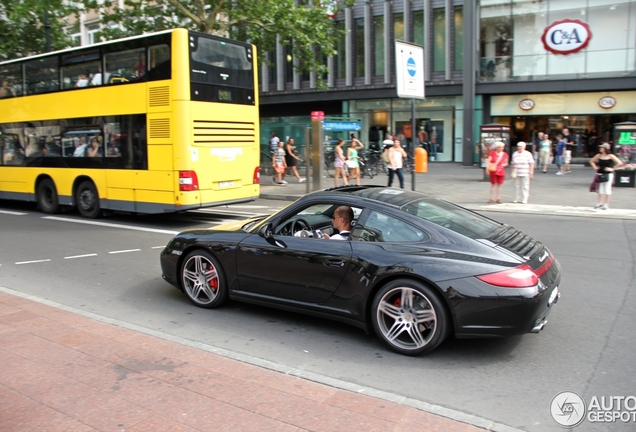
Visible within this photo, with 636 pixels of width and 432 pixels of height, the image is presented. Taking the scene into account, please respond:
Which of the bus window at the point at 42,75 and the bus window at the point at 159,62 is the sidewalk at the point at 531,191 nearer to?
the bus window at the point at 159,62

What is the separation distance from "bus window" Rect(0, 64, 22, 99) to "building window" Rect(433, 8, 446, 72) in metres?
21.7

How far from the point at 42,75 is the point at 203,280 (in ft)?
34.7

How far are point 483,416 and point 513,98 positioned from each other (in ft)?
90.4

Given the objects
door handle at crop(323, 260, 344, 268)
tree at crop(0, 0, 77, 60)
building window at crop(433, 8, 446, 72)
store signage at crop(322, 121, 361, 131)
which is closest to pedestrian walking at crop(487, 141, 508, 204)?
store signage at crop(322, 121, 361, 131)

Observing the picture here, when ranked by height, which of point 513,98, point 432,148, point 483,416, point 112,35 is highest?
point 112,35

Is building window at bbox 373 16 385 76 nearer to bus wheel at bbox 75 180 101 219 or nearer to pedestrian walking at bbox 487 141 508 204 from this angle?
pedestrian walking at bbox 487 141 508 204

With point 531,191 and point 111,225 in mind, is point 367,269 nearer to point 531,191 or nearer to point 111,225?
point 111,225

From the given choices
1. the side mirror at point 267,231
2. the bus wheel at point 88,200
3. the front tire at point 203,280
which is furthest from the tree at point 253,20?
the side mirror at point 267,231

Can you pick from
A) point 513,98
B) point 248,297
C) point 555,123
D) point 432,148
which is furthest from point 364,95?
point 248,297

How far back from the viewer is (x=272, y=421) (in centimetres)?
357

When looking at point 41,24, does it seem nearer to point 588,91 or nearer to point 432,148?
point 432,148

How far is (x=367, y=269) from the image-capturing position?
16.2 feet

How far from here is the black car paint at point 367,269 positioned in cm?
450

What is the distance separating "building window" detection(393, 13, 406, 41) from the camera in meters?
31.1
